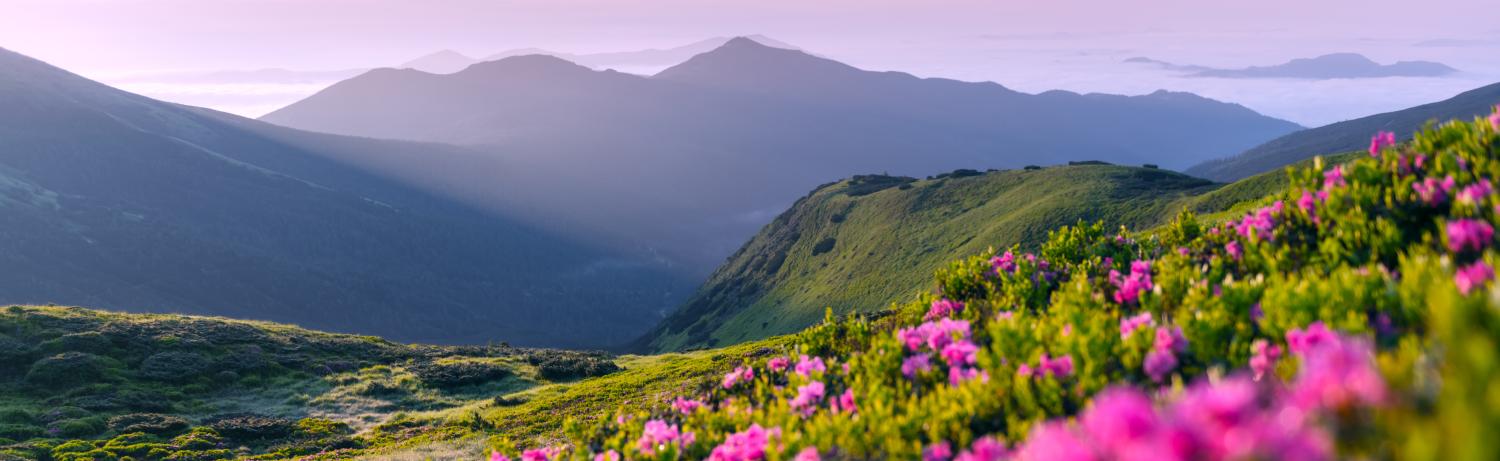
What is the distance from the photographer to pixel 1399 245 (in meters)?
7.23

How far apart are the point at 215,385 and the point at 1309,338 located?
48.4m

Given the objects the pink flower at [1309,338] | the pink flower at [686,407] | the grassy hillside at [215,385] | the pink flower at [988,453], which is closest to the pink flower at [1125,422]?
the pink flower at [988,453]

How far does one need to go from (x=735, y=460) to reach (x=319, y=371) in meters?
46.3

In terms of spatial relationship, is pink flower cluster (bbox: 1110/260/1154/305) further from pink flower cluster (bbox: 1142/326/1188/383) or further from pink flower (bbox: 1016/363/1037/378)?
pink flower (bbox: 1016/363/1037/378)

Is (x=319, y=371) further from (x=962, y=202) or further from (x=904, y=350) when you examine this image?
(x=962, y=202)

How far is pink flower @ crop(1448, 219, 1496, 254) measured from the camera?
236 inches

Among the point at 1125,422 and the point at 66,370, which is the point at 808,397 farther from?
the point at 66,370

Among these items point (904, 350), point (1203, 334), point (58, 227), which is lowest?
point (58, 227)

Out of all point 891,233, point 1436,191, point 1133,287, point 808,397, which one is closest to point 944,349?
point 808,397

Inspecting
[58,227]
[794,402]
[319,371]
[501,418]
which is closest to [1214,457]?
[794,402]

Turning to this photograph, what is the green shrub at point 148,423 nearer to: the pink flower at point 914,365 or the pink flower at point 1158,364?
the pink flower at point 914,365

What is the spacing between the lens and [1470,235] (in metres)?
6.01

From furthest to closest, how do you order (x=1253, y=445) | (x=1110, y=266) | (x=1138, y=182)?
(x=1138, y=182) → (x=1110, y=266) → (x=1253, y=445)

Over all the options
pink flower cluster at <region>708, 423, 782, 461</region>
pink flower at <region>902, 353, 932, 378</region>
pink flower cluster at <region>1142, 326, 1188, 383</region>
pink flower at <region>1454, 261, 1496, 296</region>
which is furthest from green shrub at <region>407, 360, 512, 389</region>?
pink flower at <region>1454, 261, 1496, 296</region>
